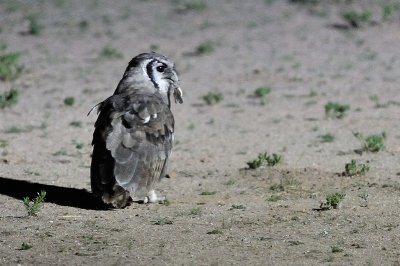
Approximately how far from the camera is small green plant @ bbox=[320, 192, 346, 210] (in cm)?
920

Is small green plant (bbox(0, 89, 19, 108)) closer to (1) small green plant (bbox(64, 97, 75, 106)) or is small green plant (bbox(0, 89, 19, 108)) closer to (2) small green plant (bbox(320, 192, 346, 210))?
(1) small green plant (bbox(64, 97, 75, 106))

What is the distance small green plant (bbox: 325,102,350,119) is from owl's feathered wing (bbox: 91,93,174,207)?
14.5 feet

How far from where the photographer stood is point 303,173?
35.1 feet

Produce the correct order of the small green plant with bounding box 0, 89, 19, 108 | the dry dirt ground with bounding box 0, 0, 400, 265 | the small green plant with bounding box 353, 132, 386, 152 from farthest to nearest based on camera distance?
the small green plant with bounding box 0, 89, 19, 108 < the small green plant with bounding box 353, 132, 386, 152 < the dry dirt ground with bounding box 0, 0, 400, 265

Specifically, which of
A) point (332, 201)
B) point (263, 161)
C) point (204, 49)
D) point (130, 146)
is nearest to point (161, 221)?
point (130, 146)

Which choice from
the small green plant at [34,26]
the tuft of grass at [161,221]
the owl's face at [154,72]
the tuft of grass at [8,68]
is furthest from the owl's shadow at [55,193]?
the small green plant at [34,26]

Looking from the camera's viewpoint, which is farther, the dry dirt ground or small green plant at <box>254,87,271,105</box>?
small green plant at <box>254,87,271,105</box>

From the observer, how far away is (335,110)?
13.8 meters

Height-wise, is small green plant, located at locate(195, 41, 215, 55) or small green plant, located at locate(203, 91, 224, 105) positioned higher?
small green plant, located at locate(195, 41, 215, 55)

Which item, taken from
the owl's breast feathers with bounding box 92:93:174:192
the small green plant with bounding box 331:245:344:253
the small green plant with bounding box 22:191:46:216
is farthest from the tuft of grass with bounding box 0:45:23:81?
the small green plant with bounding box 331:245:344:253

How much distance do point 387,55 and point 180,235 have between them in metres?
9.92

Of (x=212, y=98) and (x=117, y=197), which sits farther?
(x=212, y=98)

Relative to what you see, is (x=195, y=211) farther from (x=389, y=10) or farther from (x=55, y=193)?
(x=389, y=10)

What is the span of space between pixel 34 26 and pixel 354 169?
1078 centimetres
